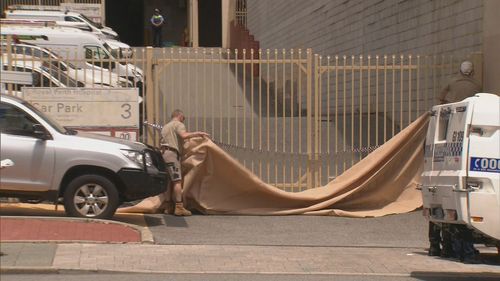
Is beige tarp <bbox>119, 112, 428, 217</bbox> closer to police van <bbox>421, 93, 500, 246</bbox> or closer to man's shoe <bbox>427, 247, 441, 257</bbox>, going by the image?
man's shoe <bbox>427, 247, 441, 257</bbox>

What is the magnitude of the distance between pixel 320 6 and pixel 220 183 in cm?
1120

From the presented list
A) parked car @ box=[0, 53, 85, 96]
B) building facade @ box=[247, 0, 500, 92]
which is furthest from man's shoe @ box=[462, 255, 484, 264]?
parked car @ box=[0, 53, 85, 96]

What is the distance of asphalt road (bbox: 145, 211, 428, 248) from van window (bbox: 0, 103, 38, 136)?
7.59ft

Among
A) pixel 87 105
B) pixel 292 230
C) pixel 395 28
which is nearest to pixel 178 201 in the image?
pixel 292 230

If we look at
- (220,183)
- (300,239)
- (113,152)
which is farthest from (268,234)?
(113,152)

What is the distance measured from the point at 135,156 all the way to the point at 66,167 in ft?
3.29

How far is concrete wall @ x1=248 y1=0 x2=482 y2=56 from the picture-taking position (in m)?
13.8

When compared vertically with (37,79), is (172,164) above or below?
below

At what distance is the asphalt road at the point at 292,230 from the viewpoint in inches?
412

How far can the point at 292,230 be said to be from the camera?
11.4m

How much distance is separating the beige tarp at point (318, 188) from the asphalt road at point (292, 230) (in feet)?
0.73

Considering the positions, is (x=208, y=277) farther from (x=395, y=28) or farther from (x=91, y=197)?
(x=395, y=28)

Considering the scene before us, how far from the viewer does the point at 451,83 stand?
12.9m

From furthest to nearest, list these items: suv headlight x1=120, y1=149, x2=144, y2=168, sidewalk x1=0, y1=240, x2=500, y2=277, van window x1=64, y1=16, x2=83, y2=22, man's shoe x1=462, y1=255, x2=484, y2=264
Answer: van window x1=64, y1=16, x2=83, y2=22
suv headlight x1=120, y1=149, x2=144, y2=168
man's shoe x1=462, y1=255, x2=484, y2=264
sidewalk x1=0, y1=240, x2=500, y2=277
